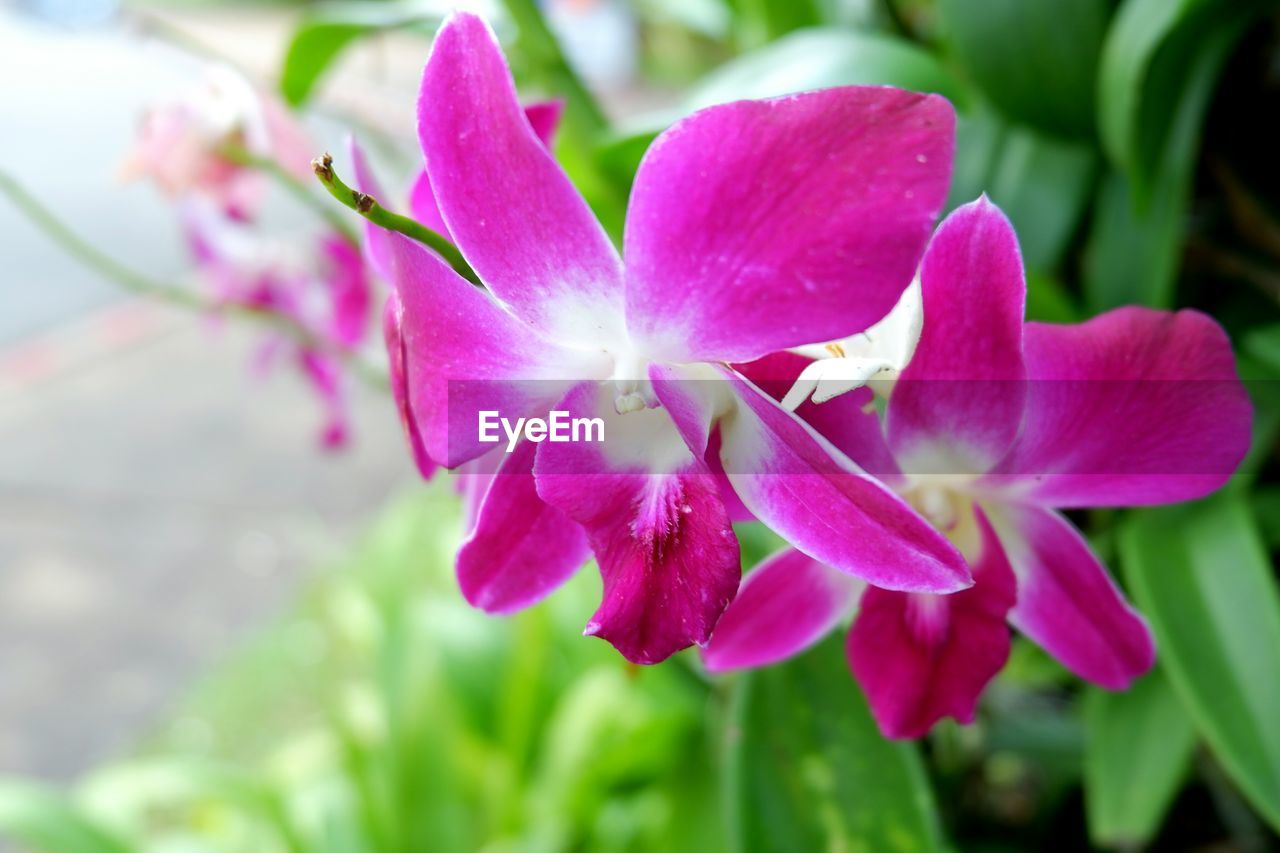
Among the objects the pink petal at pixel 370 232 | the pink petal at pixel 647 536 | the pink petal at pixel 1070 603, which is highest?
the pink petal at pixel 370 232

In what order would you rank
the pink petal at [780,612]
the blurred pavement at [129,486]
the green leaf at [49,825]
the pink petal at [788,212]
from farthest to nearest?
the blurred pavement at [129,486]
the green leaf at [49,825]
the pink petal at [780,612]
the pink petal at [788,212]

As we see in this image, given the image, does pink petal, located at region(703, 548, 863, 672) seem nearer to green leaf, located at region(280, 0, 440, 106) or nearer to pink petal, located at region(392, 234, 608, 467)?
pink petal, located at region(392, 234, 608, 467)

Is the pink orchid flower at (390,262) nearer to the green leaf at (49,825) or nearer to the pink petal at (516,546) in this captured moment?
the pink petal at (516,546)

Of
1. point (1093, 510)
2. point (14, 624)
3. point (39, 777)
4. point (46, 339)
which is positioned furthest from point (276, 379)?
point (1093, 510)

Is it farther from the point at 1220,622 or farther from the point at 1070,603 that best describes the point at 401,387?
the point at 1220,622

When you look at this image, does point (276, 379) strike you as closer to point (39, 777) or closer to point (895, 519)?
point (39, 777)

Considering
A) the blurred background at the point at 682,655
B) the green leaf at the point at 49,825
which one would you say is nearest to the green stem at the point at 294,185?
the blurred background at the point at 682,655

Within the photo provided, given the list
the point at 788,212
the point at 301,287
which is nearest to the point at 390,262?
the point at 788,212

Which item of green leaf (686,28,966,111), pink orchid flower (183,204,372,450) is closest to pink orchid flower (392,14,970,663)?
green leaf (686,28,966,111)
